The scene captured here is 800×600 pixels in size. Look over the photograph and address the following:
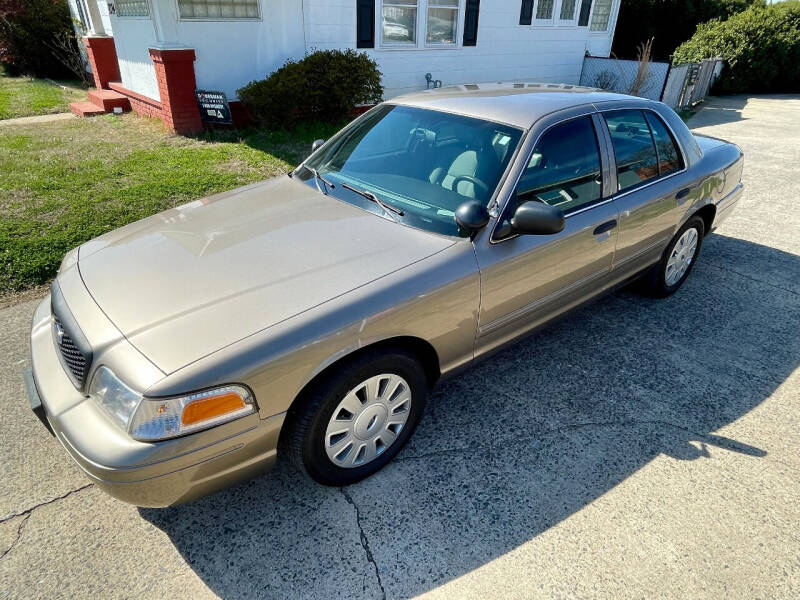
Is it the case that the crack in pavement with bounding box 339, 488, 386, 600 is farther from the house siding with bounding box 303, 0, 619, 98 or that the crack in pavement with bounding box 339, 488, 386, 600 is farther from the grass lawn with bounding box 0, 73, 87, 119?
the grass lawn with bounding box 0, 73, 87, 119

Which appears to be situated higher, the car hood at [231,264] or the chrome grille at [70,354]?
the car hood at [231,264]

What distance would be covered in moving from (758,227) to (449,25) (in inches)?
300

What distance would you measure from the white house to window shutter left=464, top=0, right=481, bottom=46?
0.02m

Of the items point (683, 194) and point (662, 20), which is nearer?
→ point (683, 194)

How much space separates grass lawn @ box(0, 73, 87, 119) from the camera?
10.5m

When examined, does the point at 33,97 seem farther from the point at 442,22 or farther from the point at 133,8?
the point at 442,22

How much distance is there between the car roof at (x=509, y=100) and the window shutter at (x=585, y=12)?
1212cm

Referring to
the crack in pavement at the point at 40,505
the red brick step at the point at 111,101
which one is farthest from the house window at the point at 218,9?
the crack in pavement at the point at 40,505

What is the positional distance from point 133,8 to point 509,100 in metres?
8.46

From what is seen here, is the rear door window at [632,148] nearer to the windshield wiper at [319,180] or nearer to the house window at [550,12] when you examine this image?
the windshield wiper at [319,180]

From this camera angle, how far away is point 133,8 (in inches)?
358

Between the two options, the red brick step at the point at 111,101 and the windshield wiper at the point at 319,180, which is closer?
the windshield wiper at the point at 319,180

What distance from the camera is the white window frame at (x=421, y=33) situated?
1009 cm

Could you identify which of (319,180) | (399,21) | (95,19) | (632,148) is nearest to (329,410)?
(319,180)
